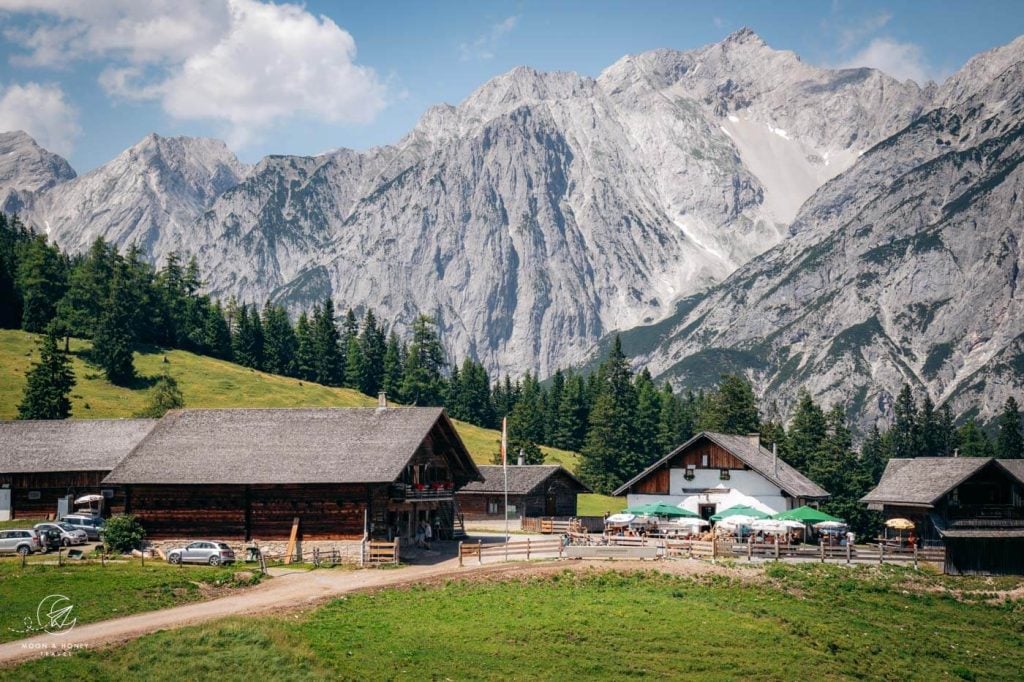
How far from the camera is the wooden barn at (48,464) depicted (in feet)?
243

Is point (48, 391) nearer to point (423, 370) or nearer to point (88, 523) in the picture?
point (88, 523)

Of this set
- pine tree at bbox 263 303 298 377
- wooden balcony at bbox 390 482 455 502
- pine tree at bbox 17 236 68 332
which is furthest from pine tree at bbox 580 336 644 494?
pine tree at bbox 17 236 68 332

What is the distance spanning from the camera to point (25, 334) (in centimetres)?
13562

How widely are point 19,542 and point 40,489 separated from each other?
22793 mm

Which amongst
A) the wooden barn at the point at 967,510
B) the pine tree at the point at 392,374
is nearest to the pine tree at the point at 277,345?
the pine tree at the point at 392,374

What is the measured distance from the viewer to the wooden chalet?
2872 inches

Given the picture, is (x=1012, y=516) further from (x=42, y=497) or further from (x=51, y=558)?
(x=42, y=497)

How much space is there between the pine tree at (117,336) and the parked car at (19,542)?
7518 cm

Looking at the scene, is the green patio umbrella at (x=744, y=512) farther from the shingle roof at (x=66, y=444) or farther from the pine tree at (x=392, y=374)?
the pine tree at (x=392, y=374)

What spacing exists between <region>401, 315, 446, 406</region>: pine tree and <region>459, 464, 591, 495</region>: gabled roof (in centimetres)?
7618

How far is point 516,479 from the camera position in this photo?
85.7 m

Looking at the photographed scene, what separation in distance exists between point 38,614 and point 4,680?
837 cm

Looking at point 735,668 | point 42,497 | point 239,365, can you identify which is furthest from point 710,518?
point 239,365

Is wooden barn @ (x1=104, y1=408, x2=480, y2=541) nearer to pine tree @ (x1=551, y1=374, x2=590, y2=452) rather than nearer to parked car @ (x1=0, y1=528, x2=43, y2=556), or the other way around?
parked car @ (x1=0, y1=528, x2=43, y2=556)
